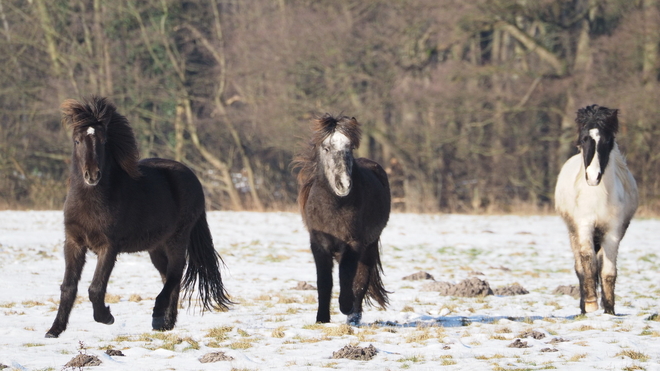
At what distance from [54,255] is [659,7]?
16.4 m

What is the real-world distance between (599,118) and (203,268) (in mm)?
3893

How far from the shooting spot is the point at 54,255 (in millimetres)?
12164

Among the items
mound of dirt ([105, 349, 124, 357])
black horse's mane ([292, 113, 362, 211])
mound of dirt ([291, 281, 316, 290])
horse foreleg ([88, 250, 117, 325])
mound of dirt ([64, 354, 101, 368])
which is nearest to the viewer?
mound of dirt ([64, 354, 101, 368])

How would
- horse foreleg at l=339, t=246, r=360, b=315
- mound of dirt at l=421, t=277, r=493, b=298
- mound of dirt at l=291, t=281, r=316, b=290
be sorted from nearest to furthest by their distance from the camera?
horse foreleg at l=339, t=246, r=360, b=315
mound of dirt at l=421, t=277, r=493, b=298
mound of dirt at l=291, t=281, r=316, b=290

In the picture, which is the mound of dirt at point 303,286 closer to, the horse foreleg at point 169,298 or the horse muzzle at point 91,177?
the horse foreleg at point 169,298

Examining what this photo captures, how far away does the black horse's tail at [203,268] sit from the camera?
24.6ft

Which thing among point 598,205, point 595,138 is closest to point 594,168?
point 595,138

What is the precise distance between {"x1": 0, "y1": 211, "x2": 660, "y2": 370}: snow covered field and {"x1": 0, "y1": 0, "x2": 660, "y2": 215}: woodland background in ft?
32.8

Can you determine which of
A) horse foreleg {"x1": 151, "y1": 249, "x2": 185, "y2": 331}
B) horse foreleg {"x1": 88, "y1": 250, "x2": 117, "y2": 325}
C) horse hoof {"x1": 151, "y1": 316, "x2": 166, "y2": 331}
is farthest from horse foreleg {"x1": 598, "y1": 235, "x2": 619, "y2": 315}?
horse foreleg {"x1": 88, "y1": 250, "x2": 117, "y2": 325}

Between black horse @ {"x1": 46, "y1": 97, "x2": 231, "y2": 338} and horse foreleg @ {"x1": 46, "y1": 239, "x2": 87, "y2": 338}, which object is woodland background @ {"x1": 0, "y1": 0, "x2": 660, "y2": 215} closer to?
black horse @ {"x1": 46, "y1": 97, "x2": 231, "y2": 338}

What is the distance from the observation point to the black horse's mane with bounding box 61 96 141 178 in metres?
6.22

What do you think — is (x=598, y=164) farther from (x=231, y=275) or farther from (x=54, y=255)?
(x=54, y=255)

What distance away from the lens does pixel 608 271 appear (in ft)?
24.9

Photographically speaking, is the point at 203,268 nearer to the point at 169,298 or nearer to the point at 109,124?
the point at 169,298
